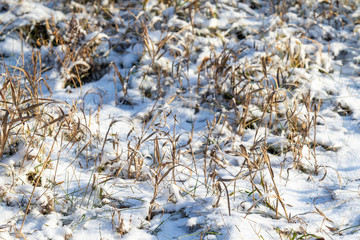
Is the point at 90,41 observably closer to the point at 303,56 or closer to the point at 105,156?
the point at 105,156

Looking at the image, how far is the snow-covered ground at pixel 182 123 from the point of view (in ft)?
5.87

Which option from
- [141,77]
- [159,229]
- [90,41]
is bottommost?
[159,229]

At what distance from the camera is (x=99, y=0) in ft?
13.0

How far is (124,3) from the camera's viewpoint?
402 centimetres

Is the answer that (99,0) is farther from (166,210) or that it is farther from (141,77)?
(166,210)

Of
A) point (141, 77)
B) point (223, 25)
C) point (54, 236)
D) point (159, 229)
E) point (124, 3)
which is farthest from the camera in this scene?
point (124, 3)

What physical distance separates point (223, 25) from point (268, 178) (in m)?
2.04

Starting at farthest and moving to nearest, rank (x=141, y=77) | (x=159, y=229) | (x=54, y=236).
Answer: (x=141, y=77) → (x=159, y=229) → (x=54, y=236)

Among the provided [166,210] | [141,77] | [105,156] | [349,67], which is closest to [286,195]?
[166,210]

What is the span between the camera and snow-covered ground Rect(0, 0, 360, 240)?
179 cm

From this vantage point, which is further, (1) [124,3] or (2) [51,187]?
(1) [124,3]

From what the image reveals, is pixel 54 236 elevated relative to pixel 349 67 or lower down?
lower down

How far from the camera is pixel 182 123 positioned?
2.71m

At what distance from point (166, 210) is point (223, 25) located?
2362 mm
